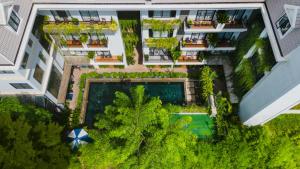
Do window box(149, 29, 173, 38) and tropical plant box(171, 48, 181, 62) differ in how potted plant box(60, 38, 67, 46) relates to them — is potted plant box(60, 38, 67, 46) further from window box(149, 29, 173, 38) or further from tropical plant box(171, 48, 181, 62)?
tropical plant box(171, 48, 181, 62)

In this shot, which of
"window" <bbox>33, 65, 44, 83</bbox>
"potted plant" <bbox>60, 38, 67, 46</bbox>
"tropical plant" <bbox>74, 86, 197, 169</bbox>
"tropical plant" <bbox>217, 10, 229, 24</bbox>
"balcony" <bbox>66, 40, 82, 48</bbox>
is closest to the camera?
"tropical plant" <bbox>74, 86, 197, 169</bbox>

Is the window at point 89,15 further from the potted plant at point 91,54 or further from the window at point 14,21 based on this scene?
the window at point 14,21

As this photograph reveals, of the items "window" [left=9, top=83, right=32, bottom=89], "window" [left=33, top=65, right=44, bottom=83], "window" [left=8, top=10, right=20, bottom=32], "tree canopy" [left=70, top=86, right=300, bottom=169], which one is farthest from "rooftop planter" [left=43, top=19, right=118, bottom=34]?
"tree canopy" [left=70, top=86, right=300, bottom=169]

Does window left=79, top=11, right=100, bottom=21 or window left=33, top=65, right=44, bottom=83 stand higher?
window left=79, top=11, right=100, bottom=21

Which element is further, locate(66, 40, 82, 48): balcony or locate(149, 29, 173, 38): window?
locate(66, 40, 82, 48): balcony

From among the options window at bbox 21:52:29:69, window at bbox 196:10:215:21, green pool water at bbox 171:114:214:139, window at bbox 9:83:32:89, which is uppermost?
window at bbox 196:10:215:21

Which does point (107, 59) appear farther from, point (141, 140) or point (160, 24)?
point (141, 140)

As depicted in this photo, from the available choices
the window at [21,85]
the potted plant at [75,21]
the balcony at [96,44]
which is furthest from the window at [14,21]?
the balcony at [96,44]

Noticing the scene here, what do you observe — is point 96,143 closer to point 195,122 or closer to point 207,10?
point 195,122
